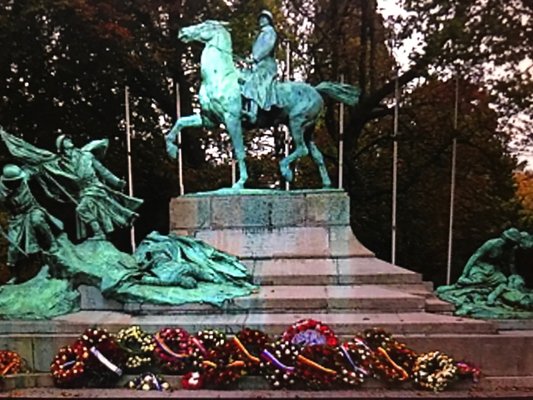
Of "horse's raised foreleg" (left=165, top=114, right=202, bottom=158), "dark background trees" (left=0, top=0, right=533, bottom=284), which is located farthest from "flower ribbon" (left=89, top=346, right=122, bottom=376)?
"dark background trees" (left=0, top=0, right=533, bottom=284)

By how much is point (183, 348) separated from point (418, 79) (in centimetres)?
1178

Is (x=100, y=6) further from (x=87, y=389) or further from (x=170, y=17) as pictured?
(x=87, y=389)

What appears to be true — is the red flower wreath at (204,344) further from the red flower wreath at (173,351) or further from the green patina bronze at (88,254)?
the green patina bronze at (88,254)

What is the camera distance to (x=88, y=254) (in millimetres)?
7812

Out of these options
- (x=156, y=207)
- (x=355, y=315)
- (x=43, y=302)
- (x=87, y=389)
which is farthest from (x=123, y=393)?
(x=156, y=207)

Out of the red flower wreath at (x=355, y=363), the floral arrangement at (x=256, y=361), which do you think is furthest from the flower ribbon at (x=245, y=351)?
the red flower wreath at (x=355, y=363)

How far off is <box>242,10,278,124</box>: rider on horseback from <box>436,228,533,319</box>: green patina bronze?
145 inches

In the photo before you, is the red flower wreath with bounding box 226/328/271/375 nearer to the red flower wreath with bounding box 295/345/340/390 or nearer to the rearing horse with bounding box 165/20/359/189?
the red flower wreath with bounding box 295/345/340/390

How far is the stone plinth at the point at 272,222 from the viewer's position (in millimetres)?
8594

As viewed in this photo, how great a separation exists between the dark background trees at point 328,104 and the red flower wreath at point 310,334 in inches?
348

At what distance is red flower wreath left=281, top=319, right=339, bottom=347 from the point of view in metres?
6.48

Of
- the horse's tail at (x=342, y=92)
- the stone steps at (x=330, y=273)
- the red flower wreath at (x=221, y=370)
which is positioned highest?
the horse's tail at (x=342, y=92)

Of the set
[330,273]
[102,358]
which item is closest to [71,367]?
[102,358]

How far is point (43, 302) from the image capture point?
731 cm
